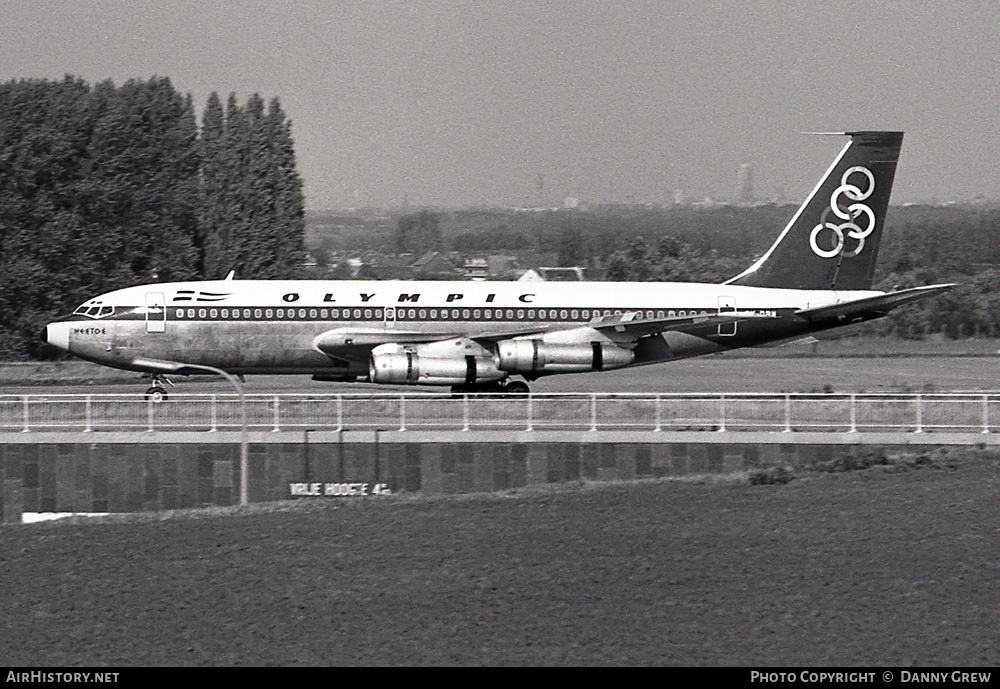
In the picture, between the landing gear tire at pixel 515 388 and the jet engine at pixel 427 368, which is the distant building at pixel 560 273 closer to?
the landing gear tire at pixel 515 388

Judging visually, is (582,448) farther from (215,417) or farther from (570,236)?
(570,236)

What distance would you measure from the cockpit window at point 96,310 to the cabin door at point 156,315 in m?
0.97

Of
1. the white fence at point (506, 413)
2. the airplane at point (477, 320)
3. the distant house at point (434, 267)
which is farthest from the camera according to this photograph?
the distant house at point (434, 267)

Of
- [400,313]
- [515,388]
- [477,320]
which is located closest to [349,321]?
[400,313]

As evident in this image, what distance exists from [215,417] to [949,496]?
15.8 meters

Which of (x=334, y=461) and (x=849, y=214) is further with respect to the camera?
(x=849, y=214)

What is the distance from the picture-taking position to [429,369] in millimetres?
41281

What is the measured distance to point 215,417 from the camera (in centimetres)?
3584

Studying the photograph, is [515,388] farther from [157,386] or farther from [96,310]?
[96,310]

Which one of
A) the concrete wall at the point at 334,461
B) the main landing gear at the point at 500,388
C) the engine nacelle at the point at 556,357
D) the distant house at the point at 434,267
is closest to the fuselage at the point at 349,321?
the engine nacelle at the point at 556,357

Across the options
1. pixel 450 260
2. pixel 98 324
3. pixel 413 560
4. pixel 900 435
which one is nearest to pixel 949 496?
pixel 900 435

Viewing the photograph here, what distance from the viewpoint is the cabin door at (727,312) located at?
4466cm

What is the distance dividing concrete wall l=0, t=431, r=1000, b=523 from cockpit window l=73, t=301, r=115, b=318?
7.74m

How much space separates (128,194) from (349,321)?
1357 inches
